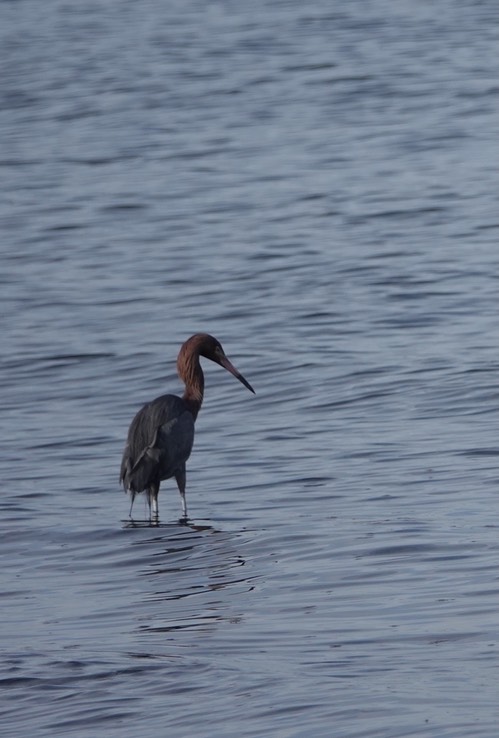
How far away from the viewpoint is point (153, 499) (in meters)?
10.3

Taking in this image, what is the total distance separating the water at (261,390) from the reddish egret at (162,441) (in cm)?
20

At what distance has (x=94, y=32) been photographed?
3809 cm

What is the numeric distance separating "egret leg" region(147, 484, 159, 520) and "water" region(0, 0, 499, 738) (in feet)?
0.44

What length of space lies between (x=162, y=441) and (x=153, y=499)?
1.23ft

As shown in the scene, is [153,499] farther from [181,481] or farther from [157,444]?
[157,444]

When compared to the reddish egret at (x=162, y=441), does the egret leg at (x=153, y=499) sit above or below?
below

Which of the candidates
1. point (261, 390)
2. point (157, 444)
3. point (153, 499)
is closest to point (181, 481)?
point (153, 499)

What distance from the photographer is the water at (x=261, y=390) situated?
6.61m

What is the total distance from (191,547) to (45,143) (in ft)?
63.0

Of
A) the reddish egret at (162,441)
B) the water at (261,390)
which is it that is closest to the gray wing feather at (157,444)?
the reddish egret at (162,441)

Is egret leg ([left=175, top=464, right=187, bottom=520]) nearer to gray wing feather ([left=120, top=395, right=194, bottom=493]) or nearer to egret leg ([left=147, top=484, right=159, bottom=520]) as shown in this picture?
gray wing feather ([left=120, top=395, right=194, bottom=493])

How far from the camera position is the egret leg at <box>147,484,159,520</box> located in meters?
10.2

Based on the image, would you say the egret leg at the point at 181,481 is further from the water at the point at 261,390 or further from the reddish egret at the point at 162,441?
the water at the point at 261,390

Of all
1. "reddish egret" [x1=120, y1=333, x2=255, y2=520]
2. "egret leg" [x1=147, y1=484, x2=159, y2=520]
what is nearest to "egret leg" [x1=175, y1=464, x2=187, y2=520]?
"reddish egret" [x1=120, y1=333, x2=255, y2=520]
